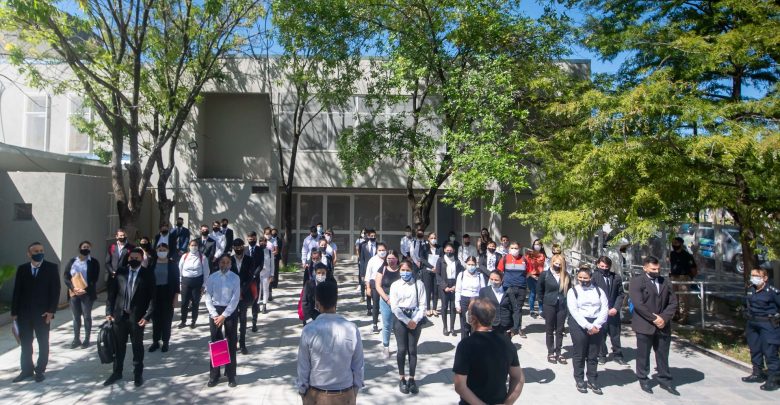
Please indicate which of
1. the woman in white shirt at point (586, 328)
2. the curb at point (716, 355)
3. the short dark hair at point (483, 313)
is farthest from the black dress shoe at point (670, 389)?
the short dark hair at point (483, 313)

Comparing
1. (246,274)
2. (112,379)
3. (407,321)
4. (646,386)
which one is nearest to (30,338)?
(112,379)

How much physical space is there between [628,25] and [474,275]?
5917 mm

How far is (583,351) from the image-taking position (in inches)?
271

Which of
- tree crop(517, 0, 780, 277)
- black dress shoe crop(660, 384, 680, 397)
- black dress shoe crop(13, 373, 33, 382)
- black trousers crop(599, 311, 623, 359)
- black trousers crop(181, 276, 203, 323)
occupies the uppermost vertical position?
tree crop(517, 0, 780, 277)

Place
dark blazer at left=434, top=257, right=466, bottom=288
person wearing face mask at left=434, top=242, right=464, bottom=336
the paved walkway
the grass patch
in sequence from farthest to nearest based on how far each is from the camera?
1. dark blazer at left=434, top=257, right=466, bottom=288
2. person wearing face mask at left=434, top=242, right=464, bottom=336
3. the grass patch
4. the paved walkway

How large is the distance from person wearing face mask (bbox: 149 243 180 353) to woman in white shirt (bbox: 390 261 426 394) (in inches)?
154

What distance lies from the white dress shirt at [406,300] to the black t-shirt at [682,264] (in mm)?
7383

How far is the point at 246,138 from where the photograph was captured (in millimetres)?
19406

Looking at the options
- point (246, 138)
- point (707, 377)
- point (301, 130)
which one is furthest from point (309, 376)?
point (246, 138)

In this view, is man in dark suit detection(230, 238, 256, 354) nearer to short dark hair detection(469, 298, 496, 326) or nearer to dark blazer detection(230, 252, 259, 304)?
dark blazer detection(230, 252, 259, 304)

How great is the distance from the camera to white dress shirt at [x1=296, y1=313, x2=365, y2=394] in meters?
Result: 4.12

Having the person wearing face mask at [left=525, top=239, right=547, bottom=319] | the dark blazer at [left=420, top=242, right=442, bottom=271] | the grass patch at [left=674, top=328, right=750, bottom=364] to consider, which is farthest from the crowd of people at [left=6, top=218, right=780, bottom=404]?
the grass patch at [left=674, top=328, right=750, bottom=364]

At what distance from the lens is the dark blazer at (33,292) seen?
6.77m

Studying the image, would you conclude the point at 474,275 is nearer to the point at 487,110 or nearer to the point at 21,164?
the point at 487,110
